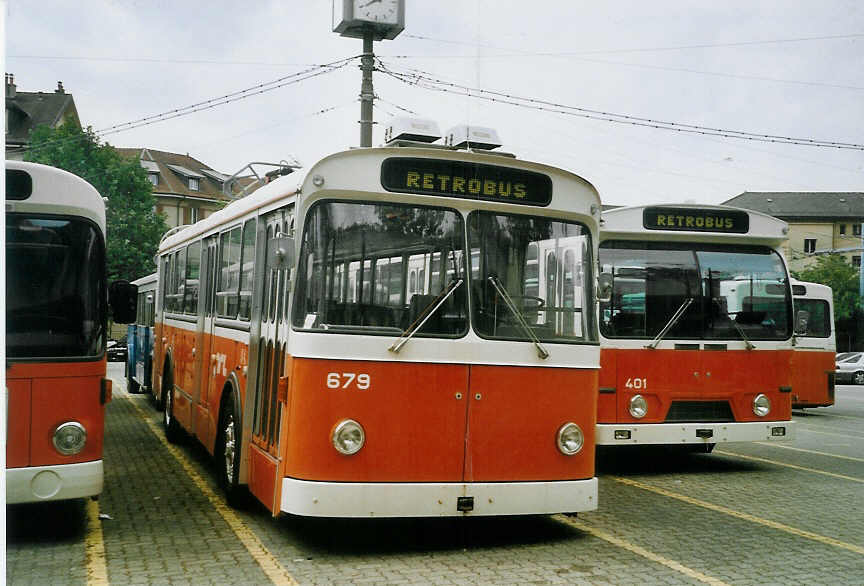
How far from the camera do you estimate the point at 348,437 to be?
23.7ft

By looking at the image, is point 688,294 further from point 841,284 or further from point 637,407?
point 841,284

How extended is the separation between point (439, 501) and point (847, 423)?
16602 millimetres

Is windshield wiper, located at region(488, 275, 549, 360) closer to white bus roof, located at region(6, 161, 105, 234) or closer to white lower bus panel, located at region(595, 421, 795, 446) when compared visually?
white bus roof, located at region(6, 161, 105, 234)

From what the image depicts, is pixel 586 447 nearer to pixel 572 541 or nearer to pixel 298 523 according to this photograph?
A: pixel 572 541

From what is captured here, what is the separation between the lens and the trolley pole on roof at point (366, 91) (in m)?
19.6

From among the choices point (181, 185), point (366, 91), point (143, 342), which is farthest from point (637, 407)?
point (181, 185)

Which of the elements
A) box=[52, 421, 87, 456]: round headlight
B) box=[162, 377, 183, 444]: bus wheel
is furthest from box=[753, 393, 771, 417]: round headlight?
box=[52, 421, 87, 456]: round headlight

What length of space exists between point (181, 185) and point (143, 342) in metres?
67.9

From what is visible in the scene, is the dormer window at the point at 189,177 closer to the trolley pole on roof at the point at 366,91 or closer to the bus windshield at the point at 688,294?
the trolley pole on roof at the point at 366,91

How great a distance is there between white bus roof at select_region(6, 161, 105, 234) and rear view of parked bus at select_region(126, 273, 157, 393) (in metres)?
11.6

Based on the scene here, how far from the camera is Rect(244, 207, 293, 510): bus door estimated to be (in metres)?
7.61

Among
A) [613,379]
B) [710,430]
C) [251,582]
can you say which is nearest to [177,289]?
[613,379]

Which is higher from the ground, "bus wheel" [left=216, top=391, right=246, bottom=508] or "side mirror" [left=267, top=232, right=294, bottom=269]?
"side mirror" [left=267, top=232, right=294, bottom=269]

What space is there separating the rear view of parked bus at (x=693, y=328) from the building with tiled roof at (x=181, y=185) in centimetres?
7042
